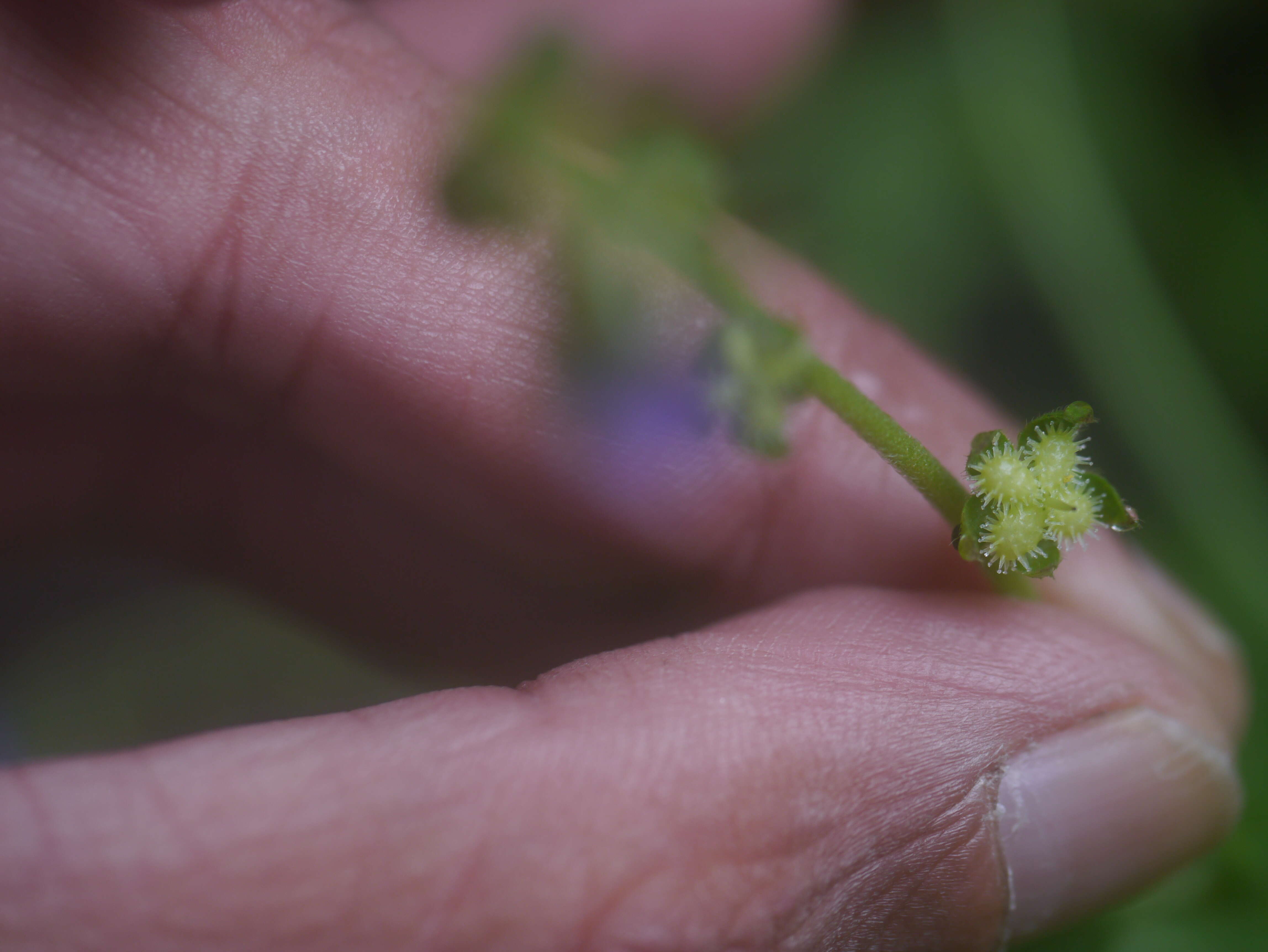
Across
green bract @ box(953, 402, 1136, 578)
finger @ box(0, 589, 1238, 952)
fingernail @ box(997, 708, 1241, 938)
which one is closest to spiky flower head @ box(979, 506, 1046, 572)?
green bract @ box(953, 402, 1136, 578)

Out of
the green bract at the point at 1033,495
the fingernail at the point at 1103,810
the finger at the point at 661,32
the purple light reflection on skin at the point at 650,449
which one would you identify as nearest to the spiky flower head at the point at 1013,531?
the green bract at the point at 1033,495

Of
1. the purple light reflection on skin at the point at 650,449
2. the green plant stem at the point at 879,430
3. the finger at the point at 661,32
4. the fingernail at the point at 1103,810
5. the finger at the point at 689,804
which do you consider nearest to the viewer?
the finger at the point at 689,804

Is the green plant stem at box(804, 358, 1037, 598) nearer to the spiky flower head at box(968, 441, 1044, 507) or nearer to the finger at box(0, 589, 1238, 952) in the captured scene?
the spiky flower head at box(968, 441, 1044, 507)

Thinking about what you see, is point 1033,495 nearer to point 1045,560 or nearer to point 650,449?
point 1045,560

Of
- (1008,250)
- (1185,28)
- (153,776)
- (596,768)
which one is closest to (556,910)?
(596,768)

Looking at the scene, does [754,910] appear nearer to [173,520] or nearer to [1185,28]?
[173,520]

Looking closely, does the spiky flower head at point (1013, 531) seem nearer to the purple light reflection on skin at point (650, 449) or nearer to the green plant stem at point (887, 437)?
the green plant stem at point (887, 437)
